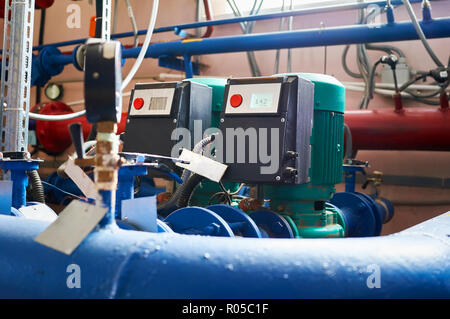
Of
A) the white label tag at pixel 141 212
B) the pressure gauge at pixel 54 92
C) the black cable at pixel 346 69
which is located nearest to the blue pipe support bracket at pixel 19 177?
the white label tag at pixel 141 212

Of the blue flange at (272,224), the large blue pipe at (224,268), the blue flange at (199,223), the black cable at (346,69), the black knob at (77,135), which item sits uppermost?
the black cable at (346,69)

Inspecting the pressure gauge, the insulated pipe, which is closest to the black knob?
the insulated pipe

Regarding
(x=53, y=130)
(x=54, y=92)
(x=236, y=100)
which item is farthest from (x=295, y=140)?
(x=54, y=92)

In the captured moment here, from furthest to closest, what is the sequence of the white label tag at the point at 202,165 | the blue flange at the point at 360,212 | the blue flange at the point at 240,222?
the blue flange at the point at 360,212 → the blue flange at the point at 240,222 → the white label tag at the point at 202,165

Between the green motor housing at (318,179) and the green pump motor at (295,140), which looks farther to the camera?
the green motor housing at (318,179)

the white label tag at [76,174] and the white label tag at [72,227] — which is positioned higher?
the white label tag at [76,174]

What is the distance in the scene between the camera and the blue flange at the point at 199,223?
90 cm

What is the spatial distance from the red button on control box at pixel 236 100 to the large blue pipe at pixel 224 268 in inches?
27.4

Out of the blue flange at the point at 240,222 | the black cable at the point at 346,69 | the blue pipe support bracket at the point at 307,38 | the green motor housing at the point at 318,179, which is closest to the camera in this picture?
the blue flange at the point at 240,222

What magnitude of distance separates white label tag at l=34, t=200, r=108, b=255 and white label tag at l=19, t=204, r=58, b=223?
407mm

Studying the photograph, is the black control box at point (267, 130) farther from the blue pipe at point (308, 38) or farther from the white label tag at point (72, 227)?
the blue pipe at point (308, 38)

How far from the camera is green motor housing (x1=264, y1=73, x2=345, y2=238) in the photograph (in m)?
1.30

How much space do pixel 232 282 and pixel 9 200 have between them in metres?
0.50

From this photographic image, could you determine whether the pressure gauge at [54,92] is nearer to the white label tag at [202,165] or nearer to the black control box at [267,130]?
the black control box at [267,130]
